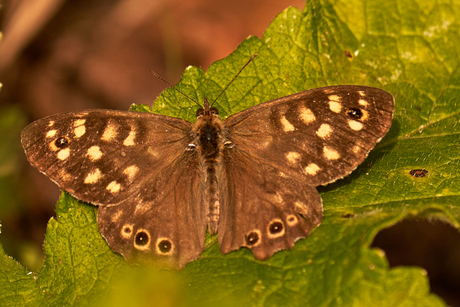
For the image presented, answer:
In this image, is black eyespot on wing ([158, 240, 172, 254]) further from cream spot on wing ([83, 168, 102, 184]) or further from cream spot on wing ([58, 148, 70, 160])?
cream spot on wing ([58, 148, 70, 160])

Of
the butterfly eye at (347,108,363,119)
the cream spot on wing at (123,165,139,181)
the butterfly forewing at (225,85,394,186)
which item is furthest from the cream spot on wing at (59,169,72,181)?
the butterfly eye at (347,108,363,119)

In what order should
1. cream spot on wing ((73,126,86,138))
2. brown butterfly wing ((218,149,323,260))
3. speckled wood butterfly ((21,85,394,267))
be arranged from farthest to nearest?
1. cream spot on wing ((73,126,86,138))
2. speckled wood butterfly ((21,85,394,267))
3. brown butterfly wing ((218,149,323,260))

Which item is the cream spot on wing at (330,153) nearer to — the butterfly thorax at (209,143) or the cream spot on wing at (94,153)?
the butterfly thorax at (209,143)

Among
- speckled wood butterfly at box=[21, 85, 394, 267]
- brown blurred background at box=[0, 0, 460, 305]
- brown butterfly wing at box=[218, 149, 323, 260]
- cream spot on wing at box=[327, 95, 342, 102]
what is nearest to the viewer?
brown butterfly wing at box=[218, 149, 323, 260]

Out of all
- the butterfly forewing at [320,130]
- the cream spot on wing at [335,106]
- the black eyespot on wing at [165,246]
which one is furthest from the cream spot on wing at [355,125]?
the black eyespot on wing at [165,246]

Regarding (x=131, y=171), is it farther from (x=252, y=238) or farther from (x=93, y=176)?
(x=252, y=238)

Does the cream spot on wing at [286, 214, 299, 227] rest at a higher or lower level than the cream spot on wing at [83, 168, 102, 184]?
lower

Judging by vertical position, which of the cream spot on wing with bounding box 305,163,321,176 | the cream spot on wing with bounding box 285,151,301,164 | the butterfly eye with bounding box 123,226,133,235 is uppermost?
the cream spot on wing with bounding box 285,151,301,164
